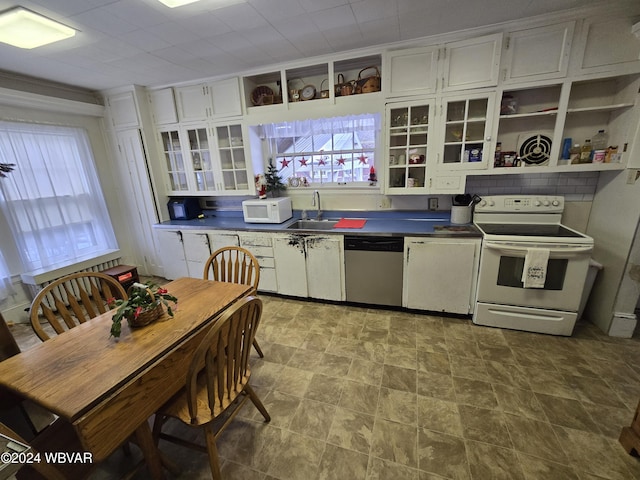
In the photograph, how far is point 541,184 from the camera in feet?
8.66

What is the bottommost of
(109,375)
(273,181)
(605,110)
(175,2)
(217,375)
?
(217,375)

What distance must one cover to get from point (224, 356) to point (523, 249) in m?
2.36

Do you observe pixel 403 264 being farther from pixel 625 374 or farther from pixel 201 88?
pixel 201 88

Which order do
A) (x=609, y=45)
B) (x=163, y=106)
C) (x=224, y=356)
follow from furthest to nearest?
1. (x=163, y=106)
2. (x=609, y=45)
3. (x=224, y=356)

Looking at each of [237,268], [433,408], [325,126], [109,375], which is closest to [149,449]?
[109,375]

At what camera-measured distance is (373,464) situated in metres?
1.40

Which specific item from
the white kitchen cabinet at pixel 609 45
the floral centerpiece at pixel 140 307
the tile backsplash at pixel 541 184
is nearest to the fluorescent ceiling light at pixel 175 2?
the floral centerpiece at pixel 140 307

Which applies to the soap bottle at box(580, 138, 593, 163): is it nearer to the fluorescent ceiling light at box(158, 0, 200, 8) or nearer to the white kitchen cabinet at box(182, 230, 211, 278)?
the fluorescent ceiling light at box(158, 0, 200, 8)

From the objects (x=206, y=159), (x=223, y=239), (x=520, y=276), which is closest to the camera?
(x=520, y=276)

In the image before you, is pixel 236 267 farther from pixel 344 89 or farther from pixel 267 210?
pixel 344 89

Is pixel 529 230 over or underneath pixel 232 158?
underneath

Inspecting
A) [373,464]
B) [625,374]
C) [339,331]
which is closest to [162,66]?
[339,331]

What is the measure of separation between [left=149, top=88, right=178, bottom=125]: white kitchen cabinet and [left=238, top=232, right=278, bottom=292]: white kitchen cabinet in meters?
1.76

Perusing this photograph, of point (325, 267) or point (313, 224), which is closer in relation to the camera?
point (325, 267)
